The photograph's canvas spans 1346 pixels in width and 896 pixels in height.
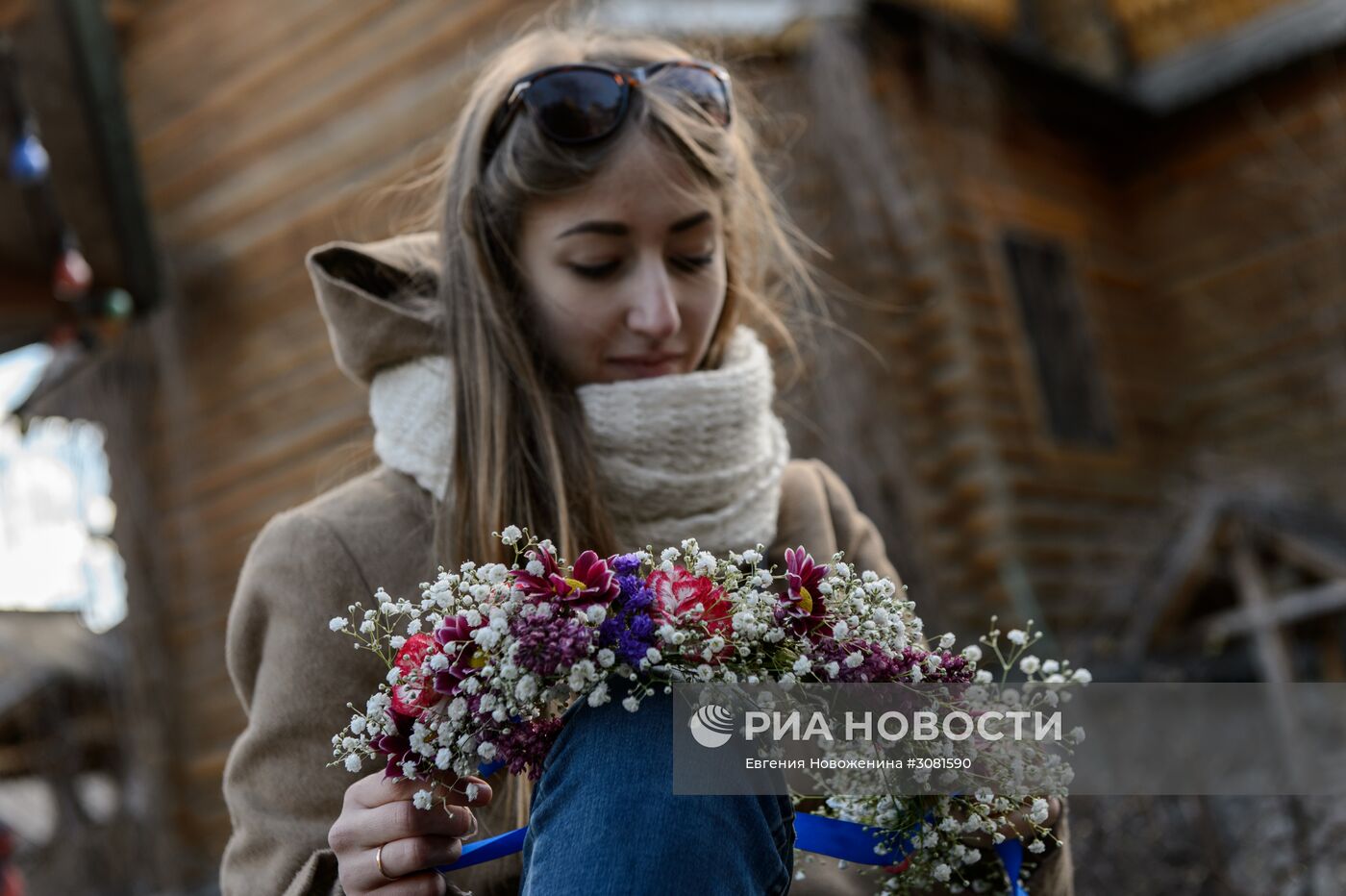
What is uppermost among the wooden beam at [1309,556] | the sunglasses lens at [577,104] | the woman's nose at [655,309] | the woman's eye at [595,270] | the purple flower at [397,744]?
the wooden beam at [1309,556]

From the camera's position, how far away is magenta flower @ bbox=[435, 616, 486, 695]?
1.29m

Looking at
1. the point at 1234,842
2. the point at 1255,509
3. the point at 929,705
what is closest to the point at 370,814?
the point at 929,705

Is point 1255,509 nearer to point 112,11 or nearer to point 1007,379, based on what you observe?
point 1007,379

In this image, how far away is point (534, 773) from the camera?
1.36m

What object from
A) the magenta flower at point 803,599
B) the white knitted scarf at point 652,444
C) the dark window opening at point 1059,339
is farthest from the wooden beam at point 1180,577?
the magenta flower at point 803,599

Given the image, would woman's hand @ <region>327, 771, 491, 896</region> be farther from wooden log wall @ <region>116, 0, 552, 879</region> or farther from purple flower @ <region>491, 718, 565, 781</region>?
wooden log wall @ <region>116, 0, 552, 879</region>

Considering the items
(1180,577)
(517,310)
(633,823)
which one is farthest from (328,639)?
(1180,577)

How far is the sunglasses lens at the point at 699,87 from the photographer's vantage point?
2088 millimetres

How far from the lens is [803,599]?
136cm

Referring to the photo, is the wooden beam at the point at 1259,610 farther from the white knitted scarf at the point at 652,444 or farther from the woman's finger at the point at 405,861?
the woman's finger at the point at 405,861

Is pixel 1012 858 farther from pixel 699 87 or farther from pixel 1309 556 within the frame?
pixel 1309 556

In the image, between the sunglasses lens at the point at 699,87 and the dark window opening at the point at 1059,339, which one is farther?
the dark window opening at the point at 1059,339

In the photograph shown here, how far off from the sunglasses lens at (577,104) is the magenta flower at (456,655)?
2.97ft

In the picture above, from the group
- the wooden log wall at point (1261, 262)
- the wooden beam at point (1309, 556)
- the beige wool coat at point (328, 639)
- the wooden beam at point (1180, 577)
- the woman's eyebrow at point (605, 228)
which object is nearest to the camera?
the beige wool coat at point (328, 639)
